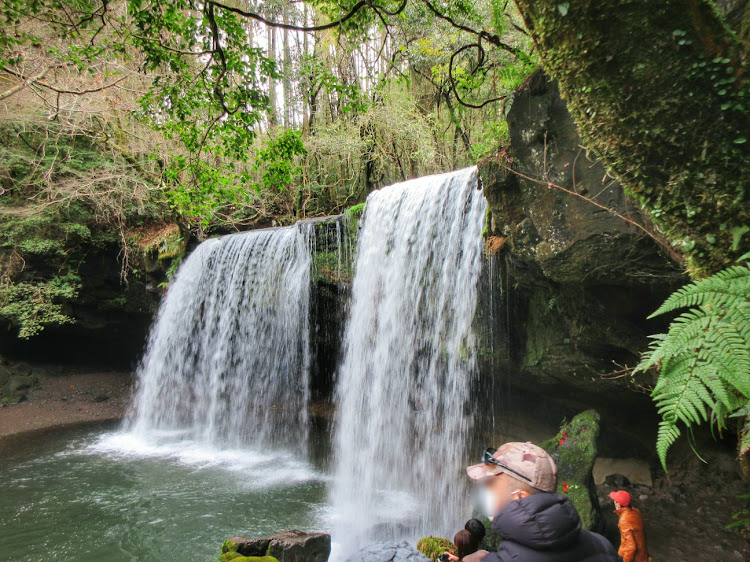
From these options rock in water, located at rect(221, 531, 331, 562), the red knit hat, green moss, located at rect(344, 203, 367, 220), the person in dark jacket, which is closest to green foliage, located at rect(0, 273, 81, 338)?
green moss, located at rect(344, 203, 367, 220)

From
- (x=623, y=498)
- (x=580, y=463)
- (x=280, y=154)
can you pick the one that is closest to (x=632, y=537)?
(x=623, y=498)

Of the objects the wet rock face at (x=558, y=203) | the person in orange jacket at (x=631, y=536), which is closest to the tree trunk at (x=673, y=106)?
the wet rock face at (x=558, y=203)

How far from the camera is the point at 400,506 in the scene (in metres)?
6.30

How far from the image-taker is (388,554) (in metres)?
3.09

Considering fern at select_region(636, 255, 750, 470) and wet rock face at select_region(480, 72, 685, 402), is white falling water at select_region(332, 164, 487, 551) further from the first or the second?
fern at select_region(636, 255, 750, 470)

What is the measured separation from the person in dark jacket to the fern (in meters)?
0.40

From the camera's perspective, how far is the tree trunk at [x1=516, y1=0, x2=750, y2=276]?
174cm

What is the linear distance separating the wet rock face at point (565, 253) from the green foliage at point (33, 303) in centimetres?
1206

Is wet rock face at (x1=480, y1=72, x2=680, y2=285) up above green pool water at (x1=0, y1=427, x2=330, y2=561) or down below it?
above

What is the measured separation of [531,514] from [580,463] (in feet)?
11.8

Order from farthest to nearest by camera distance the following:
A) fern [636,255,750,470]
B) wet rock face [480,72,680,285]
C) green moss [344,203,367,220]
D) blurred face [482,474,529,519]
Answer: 1. green moss [344,203,367,220]
2. wet rock face [480,72,680,285]
3. blurred face [482,474,529,519]
4. fern [636,255,750,470]

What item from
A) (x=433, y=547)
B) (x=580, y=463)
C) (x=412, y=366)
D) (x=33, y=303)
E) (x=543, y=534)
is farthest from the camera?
(x=33, y=303)

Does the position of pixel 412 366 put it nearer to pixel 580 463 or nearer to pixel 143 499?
pixel 580 463

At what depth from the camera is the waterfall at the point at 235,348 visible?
968 centimetres
